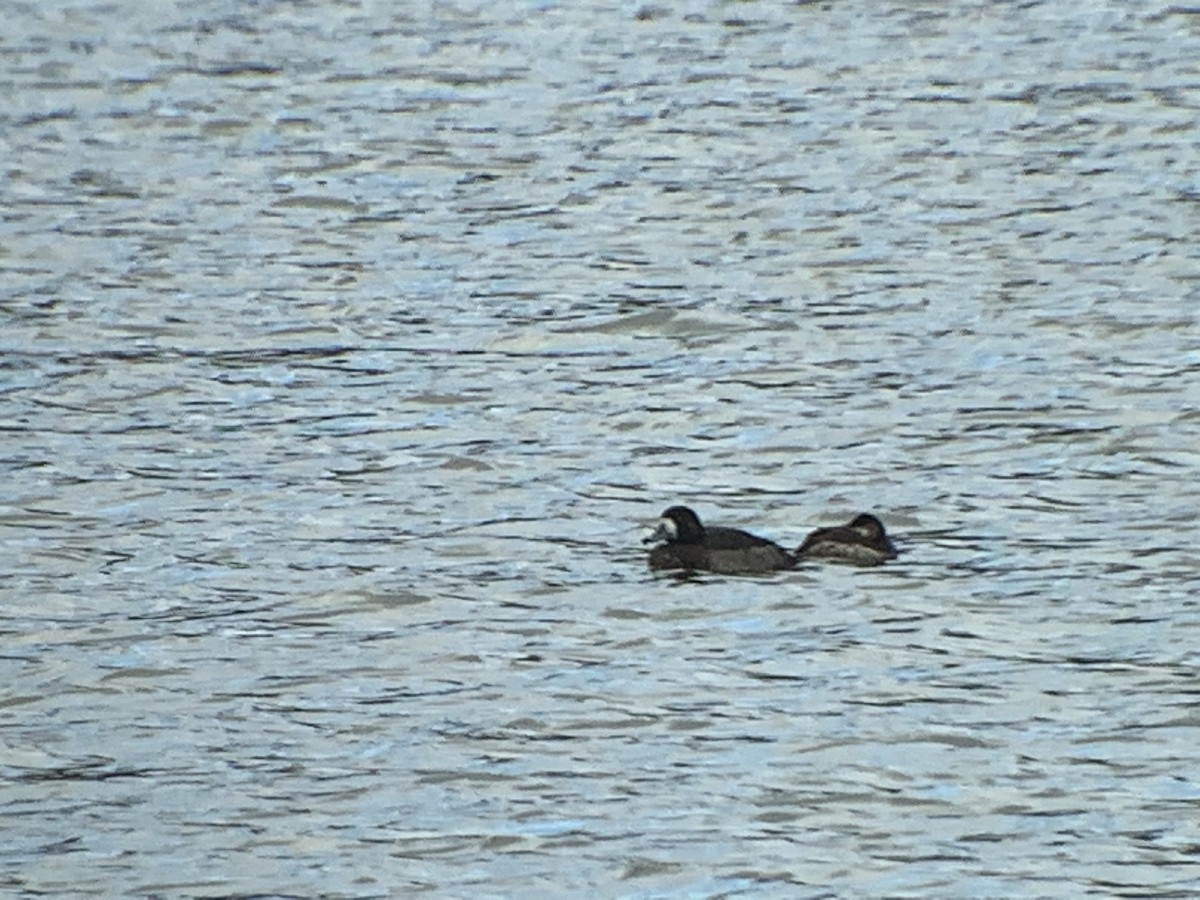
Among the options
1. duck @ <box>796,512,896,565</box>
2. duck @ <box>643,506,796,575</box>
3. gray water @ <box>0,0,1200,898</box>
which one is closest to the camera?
gray water @ <box>0,0,1200,898</box>

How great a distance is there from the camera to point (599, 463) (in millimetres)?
16812

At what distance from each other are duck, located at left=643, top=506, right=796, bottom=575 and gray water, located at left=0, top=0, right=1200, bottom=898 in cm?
13

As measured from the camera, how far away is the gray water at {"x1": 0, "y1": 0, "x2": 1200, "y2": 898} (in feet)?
38.2

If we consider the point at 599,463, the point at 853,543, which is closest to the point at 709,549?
Result: the point at 853,543

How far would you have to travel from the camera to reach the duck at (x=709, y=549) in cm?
1447

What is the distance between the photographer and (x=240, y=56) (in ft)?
98.8

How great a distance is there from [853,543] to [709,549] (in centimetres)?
67

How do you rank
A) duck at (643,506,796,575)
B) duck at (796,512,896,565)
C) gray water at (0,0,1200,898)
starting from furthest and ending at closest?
duck at (796,512,896,565), duck at (643,506,796,575), gray water at (0,0,1200,898)

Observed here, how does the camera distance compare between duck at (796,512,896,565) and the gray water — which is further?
duck at (796,512,896,565)

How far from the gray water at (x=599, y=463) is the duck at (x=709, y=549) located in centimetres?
13

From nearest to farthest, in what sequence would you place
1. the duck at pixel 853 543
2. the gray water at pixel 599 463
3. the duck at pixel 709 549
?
the gray water at pixel 599 463
the duck at pixel 709 549
the duck at pixel 853 543

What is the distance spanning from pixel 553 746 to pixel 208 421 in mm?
5995

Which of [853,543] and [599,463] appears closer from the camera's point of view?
[853,543]

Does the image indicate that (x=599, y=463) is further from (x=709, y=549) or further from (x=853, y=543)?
(x=853, y=543)
